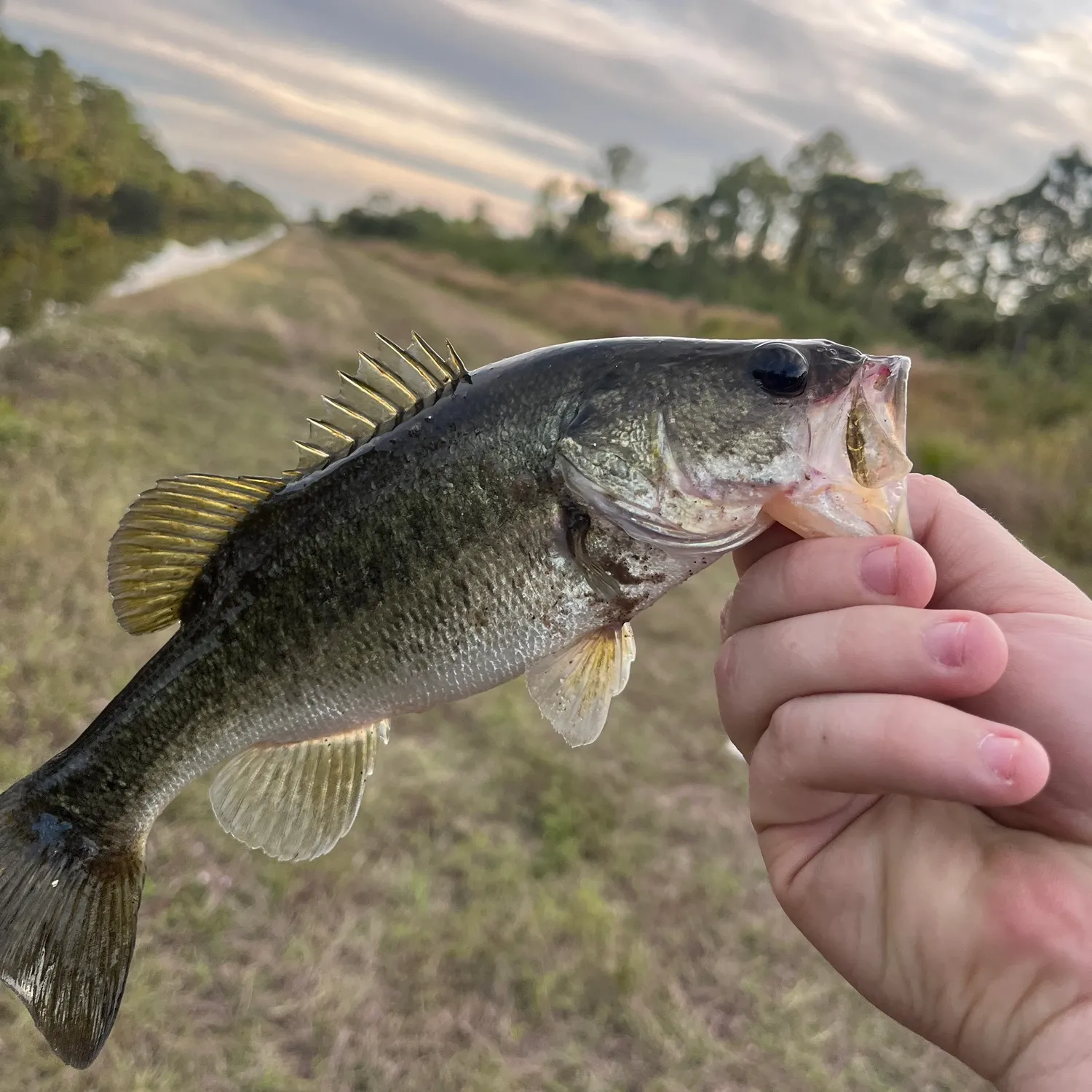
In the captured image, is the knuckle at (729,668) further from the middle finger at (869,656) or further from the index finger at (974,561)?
the index finger at (974,561)

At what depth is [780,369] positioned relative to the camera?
1554 millimetres

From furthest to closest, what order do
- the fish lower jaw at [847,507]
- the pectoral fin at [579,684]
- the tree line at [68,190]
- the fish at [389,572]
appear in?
the tree line at [68,190], the pectoral fin at [579,684], the fish at [389,572], the fish lower jaw at [847,507]

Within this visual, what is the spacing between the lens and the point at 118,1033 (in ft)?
8.14

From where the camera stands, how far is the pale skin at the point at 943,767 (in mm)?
1242

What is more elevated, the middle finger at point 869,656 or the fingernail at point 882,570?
the fingernail at point 882,570

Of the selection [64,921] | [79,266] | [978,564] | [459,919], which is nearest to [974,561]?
[978,564]

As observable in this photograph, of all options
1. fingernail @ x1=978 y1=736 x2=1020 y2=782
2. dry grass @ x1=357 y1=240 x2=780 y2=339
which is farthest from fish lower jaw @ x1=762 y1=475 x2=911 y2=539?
dry grass @ x1=357 y1=240 x2=780 y2=339

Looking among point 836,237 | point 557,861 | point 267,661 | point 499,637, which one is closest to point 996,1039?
point 499,637

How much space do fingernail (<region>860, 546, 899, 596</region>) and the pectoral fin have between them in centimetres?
54

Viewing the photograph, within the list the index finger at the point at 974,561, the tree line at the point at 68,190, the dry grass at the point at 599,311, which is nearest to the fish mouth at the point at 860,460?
the index finger at the point at 974,561

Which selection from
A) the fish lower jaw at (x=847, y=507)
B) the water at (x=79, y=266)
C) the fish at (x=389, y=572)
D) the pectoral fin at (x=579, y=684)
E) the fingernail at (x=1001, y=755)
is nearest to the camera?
the fingernail at (x=1001, y=755)

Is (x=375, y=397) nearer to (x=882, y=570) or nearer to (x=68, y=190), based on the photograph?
(x=882, y=570)

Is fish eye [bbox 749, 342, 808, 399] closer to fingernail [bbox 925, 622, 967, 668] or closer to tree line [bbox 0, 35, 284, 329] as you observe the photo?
fingernail [bbox 925, 622, 967, 668]

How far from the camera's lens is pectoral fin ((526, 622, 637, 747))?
1715mm
